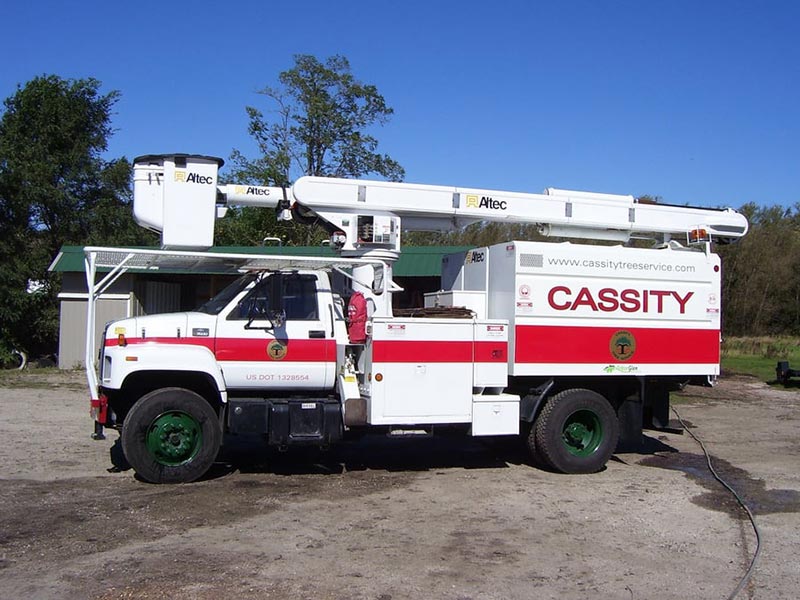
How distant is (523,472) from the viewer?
9.91m

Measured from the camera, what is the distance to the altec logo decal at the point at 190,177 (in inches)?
351

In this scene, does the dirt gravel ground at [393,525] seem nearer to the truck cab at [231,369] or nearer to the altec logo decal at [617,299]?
the truck cab at [231,369]

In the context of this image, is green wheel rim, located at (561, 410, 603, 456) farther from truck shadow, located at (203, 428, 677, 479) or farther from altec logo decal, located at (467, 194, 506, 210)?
altec logo decal, located at (467, 194, 506, 210)

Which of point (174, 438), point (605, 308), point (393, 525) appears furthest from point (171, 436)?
point (605, 308)

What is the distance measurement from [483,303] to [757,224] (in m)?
44.1

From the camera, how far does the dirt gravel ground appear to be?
226 inches

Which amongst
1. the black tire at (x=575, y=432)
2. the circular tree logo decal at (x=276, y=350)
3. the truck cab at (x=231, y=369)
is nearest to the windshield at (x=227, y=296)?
the truck cab at (x=231, y=369)

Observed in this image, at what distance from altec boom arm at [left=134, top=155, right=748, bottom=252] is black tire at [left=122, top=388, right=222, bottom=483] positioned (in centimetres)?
184

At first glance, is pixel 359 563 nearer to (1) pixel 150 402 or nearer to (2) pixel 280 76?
(1) pixel 150 402

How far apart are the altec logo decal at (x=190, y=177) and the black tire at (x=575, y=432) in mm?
5013

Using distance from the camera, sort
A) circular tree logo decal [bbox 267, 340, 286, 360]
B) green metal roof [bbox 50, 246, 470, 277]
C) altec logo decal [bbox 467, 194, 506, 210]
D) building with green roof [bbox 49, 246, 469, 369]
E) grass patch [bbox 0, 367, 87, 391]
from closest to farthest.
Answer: circular tree logo decal [bbox 267, 340, 286, 360], altec logo decal [bbox 467, 194, 506, 210], grass patch [bbox 0, 367, 87, 391], green metal roof [bbox 50, 246, 470, 277], building with green roof [bbox 49, 246, 469, 369]

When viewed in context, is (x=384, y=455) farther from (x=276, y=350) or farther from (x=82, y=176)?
(x=82, y=176)

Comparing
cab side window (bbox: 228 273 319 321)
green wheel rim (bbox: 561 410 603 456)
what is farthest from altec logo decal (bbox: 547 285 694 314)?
cab side window (bbox: 228 273 319 321)

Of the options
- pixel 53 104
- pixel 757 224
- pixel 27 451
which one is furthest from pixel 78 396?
pixel 757 224
